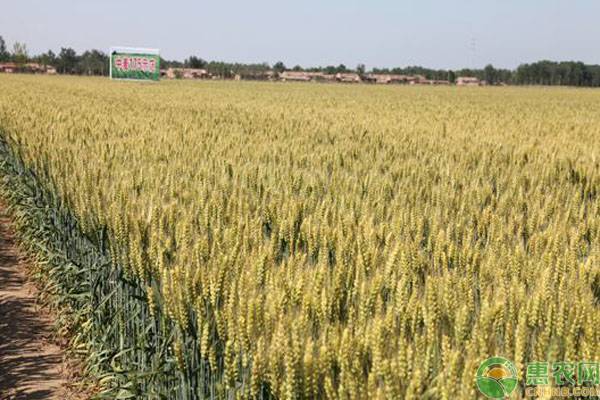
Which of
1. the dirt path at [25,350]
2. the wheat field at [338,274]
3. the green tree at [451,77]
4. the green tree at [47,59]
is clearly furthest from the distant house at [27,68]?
the wheat field at [338,274]

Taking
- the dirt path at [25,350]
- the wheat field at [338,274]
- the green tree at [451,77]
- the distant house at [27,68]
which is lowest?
the dirt path at [25,350]

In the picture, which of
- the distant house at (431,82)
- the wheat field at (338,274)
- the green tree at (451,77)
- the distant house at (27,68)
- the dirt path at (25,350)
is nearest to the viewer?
the wheat field at (338,274)

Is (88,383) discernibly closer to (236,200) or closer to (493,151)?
(236,200)

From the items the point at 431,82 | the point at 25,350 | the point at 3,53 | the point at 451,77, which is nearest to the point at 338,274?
the point at 25,350

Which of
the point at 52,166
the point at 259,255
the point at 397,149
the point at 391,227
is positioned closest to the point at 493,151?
the point at 397,149

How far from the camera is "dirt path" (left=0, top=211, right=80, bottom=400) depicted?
345cm

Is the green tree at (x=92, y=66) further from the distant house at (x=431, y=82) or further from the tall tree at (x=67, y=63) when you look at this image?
the distant house at (x=431, y=82)

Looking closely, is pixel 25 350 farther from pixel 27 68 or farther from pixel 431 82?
pixel 431 82

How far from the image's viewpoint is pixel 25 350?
3.92 m

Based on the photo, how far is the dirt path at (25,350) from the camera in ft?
11.3

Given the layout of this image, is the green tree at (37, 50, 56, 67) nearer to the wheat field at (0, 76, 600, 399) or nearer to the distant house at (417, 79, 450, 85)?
the distant house at (417, 79, 450, 85)

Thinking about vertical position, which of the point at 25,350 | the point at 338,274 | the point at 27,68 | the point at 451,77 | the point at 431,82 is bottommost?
the point at 25,350

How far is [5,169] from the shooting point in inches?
293

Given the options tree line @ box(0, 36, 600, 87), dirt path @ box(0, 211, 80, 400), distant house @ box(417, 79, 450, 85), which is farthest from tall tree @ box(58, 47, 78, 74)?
dirt path @ box(0, 211, 80, 400)
